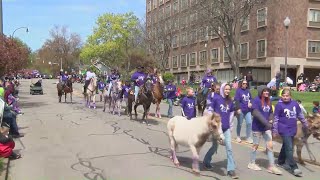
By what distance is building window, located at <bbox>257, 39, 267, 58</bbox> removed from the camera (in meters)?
56.8

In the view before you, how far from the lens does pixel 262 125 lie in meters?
9.77

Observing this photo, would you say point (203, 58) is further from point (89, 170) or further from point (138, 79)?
point (89, 170)

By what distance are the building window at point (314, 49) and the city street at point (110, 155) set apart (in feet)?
143

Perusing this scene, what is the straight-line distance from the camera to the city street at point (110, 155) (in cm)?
955

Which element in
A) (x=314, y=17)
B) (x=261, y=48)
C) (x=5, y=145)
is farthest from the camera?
(x=261, y=48)

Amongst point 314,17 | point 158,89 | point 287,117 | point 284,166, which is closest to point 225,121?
point 287,117

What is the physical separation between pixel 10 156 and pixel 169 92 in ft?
39.4

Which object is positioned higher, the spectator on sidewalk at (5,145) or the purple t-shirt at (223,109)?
the purple t-shirt at (223,109)

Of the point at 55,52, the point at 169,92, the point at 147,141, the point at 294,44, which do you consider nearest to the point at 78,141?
the point at 147,141

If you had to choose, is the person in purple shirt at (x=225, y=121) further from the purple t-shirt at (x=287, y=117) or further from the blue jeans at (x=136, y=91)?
the blue jeans at (x=136, y=91)

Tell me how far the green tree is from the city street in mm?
73212

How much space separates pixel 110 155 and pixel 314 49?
166 feet

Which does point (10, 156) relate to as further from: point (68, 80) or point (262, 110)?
point (68, 80)

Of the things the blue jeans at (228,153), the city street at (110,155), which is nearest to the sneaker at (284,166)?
the city street at (110,155)
